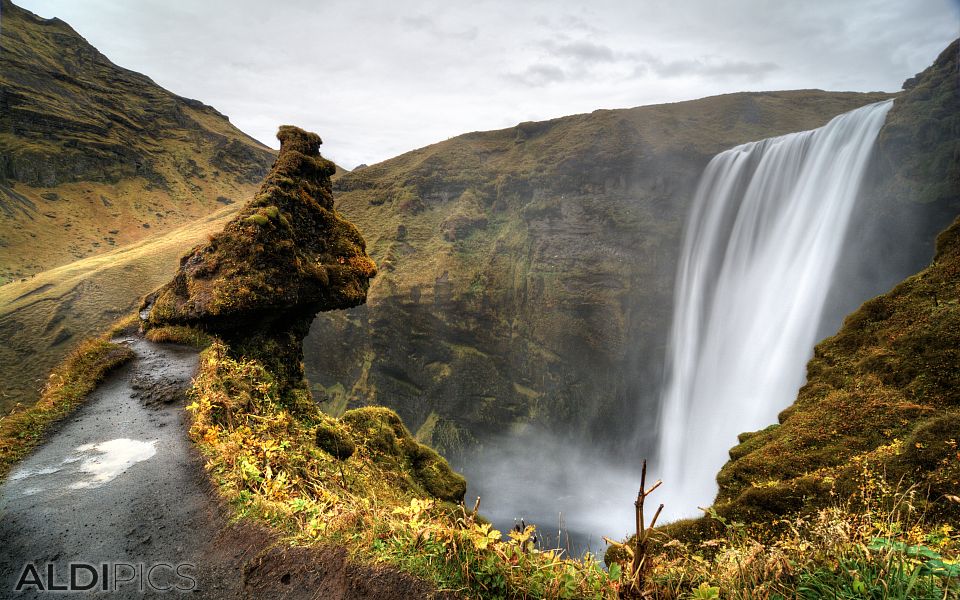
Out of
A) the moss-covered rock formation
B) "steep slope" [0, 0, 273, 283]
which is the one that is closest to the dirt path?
the moss-covered rock formation

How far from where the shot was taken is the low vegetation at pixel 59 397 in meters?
6.04

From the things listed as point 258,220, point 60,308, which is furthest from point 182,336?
point 60,308

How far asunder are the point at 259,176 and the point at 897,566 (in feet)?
389

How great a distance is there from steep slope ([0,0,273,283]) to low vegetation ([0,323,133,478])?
191 feet

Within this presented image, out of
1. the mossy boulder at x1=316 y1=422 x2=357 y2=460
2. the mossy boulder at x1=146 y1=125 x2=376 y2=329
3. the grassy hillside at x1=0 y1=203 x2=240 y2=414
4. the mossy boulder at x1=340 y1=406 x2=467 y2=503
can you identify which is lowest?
the grassy hillside at x1=0 y1=203 x2=240 y2=414

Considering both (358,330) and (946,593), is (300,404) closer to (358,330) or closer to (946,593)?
(946,593)

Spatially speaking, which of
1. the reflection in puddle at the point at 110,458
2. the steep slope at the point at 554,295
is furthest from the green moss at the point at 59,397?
the steep slope at the point at 554,295

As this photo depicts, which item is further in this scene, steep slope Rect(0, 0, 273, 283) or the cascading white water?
steep slope Rect(0, 0, 273, 283)

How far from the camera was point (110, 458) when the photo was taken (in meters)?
5.83

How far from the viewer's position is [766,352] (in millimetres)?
27297

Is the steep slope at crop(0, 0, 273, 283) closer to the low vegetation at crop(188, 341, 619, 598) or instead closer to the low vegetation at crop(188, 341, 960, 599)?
the low vegetation at crop(188, 341, 619, 598)

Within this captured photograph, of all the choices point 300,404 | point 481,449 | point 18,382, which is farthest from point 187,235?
point 300,404

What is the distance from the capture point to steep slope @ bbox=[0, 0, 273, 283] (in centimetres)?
5728

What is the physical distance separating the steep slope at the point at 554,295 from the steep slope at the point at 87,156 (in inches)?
1734
